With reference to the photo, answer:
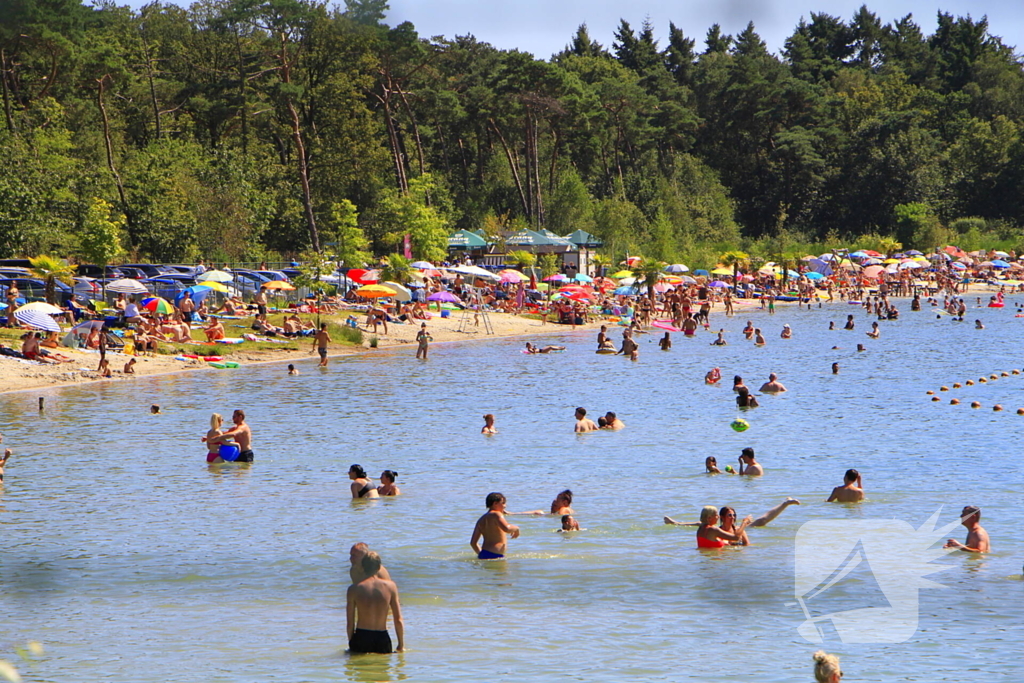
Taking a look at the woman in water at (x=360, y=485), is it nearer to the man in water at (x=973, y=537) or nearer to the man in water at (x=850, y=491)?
Result: the man in water at (x=850, y=491)

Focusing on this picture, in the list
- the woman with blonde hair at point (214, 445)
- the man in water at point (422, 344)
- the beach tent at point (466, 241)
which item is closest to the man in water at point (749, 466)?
the woman with blonde hair at point (214, 445)

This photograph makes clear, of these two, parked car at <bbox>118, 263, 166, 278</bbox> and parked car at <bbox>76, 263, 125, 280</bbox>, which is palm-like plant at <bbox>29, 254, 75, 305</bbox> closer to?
parked car at <bbox>76, 263, 125, 280</bbox>

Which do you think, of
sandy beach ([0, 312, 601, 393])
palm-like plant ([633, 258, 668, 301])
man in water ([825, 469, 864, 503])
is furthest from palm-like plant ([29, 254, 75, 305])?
palm-like plant ([633, 258, 668, 301])

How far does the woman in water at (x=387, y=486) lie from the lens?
1950 cm

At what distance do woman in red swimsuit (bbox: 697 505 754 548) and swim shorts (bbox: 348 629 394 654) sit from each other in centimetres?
600

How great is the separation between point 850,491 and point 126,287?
2667 centimetres

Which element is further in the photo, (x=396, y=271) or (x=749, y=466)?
(x=396, y=271)

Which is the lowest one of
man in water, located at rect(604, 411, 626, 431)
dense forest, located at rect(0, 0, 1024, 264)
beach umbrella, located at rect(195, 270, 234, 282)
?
man in water, located at rect(604, 411, 626, 431)

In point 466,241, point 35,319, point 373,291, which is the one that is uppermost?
point 466,241

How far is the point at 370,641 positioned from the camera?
1111 centimetres

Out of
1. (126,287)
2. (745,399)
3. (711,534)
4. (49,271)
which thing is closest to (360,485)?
(711,534)

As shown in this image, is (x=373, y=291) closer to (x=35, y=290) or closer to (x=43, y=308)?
(x=35, y=290)

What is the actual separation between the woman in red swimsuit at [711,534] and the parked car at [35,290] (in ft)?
89.3

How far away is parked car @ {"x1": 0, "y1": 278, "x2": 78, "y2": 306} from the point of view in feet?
121
